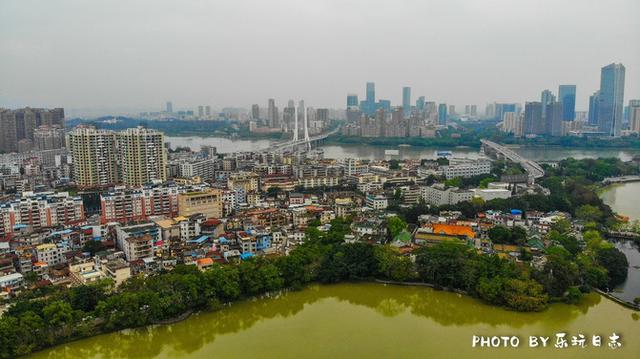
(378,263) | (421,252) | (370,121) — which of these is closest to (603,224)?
(421,252)

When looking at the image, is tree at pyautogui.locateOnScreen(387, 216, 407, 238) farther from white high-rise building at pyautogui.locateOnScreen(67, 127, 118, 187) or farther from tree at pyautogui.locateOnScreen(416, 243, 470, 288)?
white high-rise building at pyautogui.locateOnScreen(67, 127, 118, 187)

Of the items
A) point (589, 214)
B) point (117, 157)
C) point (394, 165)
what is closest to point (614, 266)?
point (589, 214)

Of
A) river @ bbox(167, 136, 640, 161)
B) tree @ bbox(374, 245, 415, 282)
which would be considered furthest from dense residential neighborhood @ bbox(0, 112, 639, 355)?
river @ bbox(167, 136, 640, 161)

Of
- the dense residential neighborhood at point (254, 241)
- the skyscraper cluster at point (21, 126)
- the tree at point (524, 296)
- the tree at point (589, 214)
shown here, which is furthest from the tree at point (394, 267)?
the skyscraper cluster at point (21, 126)

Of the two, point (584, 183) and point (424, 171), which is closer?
point (584, 183)

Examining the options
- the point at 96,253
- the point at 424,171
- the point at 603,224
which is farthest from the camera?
the point at 424,171

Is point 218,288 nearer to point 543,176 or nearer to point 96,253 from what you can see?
point 96,253

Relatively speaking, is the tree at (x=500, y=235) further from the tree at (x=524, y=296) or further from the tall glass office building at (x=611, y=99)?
the tall glass office building at (x=611, y=99)
